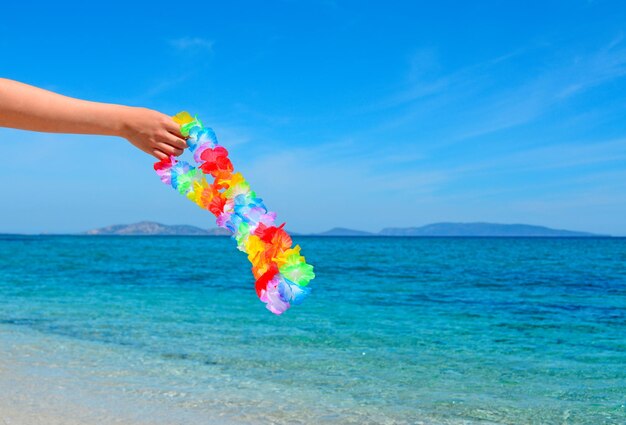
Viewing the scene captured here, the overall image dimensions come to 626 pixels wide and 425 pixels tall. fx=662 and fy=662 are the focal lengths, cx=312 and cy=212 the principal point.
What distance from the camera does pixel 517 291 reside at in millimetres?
21578

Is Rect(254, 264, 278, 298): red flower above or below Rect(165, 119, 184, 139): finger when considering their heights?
below

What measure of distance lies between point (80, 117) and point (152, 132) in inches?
8.1

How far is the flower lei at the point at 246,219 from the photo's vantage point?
6.89ft

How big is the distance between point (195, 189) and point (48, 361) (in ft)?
21.9

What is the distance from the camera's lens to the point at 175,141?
5.47 ft

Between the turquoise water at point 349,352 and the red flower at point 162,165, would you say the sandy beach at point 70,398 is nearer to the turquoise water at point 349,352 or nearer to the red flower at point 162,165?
the turquoise water at point 349,352

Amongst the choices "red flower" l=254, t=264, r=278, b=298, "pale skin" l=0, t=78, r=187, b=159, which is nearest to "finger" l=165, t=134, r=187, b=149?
"pale skin" l=0, t=78, r=187, b=159

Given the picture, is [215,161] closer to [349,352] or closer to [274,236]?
[274,236]

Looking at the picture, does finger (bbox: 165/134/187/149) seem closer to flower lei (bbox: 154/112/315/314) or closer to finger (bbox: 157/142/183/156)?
Result: finger (bbox: 157/142/183/156)

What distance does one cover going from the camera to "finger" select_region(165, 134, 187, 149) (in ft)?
5.41

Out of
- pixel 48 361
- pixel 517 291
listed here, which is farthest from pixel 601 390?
pixel 517 291

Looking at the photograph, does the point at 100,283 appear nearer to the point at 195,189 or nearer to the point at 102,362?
the point at 102,362

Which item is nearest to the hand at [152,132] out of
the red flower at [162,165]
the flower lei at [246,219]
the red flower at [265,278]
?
the red flower at [162,165]

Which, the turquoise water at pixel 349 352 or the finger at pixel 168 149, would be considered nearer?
the finger at pixel 168 149
